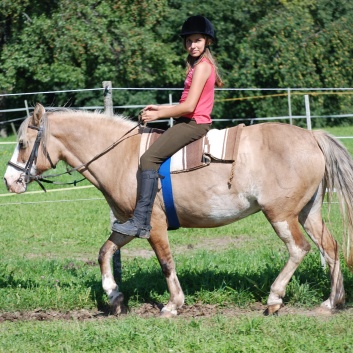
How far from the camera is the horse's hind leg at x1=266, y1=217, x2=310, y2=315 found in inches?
262

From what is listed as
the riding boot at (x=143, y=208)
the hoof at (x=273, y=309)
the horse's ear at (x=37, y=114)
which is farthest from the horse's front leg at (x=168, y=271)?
the horse's ear at (x=37, y=114)

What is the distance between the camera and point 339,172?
22.1 ft

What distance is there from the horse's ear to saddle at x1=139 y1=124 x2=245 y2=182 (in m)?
1.31

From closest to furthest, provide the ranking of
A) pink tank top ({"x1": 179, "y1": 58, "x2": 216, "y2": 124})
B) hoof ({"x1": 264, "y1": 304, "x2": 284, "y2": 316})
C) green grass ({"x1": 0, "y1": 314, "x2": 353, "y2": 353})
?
1. green grass ({"x1": 0, "y1": 314, "x2": 353, "y2": 353})
2. pink tank top ({"x1": 179, "y1": 58, "x2": 216, "y2": 124})
3. hoof ({"x1": 264, "y1": 304, "x2": 284, "y2": 316})

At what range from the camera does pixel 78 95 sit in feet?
88.0

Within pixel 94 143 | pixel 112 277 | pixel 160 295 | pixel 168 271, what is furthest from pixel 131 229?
pixel 160 295

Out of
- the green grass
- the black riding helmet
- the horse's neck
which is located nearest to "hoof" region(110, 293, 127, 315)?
the green grass

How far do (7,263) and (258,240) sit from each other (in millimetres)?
3566

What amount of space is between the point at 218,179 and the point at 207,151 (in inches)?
10.6

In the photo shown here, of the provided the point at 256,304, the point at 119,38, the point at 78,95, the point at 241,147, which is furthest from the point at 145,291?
the point at 78,95

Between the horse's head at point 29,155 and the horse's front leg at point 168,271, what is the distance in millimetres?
1251

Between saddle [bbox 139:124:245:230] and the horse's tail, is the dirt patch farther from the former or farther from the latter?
saddle [bbox 139:124:245:230]

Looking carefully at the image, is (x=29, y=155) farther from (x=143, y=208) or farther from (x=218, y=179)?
(x=218, y=179)

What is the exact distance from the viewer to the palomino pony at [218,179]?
6570 mm
